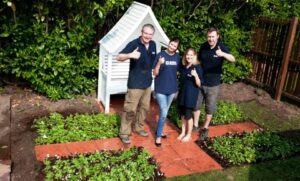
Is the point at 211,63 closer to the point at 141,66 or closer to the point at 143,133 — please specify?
the point at 141,66

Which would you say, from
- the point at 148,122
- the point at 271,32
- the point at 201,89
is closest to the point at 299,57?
the point at 271,32

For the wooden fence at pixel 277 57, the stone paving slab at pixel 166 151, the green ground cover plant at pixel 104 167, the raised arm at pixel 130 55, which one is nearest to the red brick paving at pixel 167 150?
the stone paving slab at pixel 166 151

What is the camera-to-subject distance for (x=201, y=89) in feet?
21.9

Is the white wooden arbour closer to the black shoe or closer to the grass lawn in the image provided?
the black shoe

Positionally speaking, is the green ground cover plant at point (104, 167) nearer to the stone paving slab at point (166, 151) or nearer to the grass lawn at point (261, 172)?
the stone paving slab at point (166, 151)

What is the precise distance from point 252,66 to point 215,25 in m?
1.64

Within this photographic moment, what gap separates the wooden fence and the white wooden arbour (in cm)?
316

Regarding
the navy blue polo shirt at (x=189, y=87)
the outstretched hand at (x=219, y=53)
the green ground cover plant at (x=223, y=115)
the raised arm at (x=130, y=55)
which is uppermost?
the outstretched hand at (x=219, y=53)

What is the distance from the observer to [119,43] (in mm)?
6980

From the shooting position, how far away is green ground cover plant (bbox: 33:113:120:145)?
6.32 meters

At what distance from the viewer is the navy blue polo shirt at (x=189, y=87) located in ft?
20.3

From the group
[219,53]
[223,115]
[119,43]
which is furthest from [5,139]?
[223,115]

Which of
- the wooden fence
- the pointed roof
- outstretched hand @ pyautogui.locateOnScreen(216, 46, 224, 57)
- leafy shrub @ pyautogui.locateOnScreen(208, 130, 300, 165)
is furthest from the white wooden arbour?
the wooden fence

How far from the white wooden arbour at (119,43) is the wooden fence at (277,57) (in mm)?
3157
